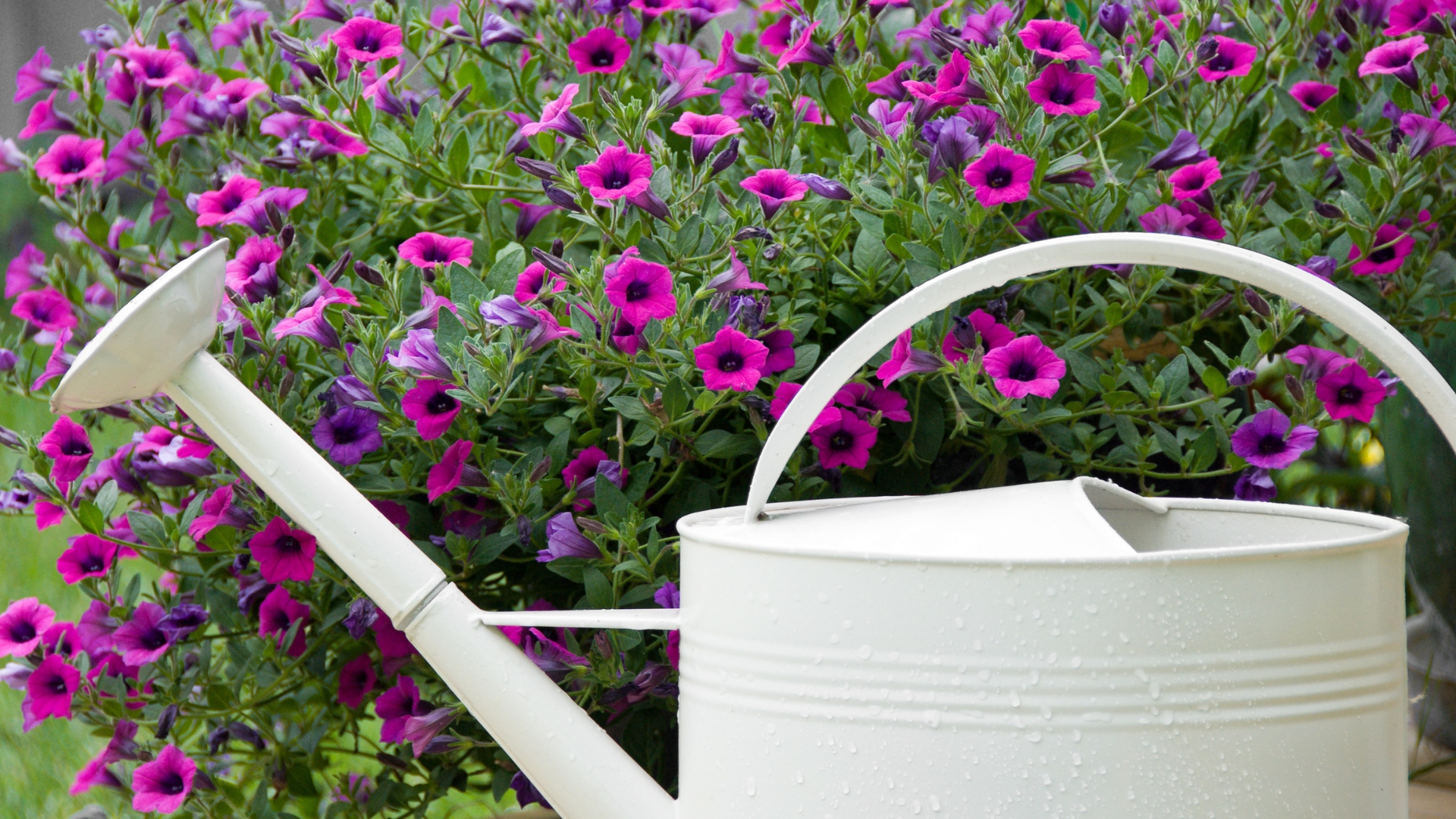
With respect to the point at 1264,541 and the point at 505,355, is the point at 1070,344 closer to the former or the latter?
the point at 1264,541

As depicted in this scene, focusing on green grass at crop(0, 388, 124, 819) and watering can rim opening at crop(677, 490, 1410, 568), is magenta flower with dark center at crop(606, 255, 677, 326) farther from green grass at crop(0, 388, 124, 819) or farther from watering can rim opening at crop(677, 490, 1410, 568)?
green grass at crop(0, 388, 124, 819)

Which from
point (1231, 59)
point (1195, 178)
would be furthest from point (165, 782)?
point (1231, 59)

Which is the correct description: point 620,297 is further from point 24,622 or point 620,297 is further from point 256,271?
point 24,622

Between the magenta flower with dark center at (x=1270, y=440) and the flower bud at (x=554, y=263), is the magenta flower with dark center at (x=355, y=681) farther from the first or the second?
the magenta flower with dark center at (x=1270, y=440)

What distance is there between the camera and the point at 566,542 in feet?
2.95

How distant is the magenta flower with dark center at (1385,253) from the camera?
3.32 ft

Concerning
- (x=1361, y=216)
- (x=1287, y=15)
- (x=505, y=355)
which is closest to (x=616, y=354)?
(x=505, y=355)

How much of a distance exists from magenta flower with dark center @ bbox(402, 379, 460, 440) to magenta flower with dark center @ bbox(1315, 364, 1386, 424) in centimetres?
70

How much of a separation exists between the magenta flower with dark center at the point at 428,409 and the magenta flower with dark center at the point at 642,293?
0.49 ft

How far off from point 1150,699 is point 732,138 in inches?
21.4

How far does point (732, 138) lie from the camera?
3.09ft

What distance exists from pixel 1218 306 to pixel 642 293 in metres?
0.51

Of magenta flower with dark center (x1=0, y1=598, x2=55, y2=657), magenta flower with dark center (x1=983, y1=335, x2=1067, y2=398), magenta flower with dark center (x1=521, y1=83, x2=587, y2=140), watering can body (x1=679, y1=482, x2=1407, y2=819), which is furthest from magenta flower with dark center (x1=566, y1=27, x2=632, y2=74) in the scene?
magenta flower with dark center (x1=0, y1=598, x2=55, y2=657)

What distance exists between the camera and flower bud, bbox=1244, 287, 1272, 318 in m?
0.92
